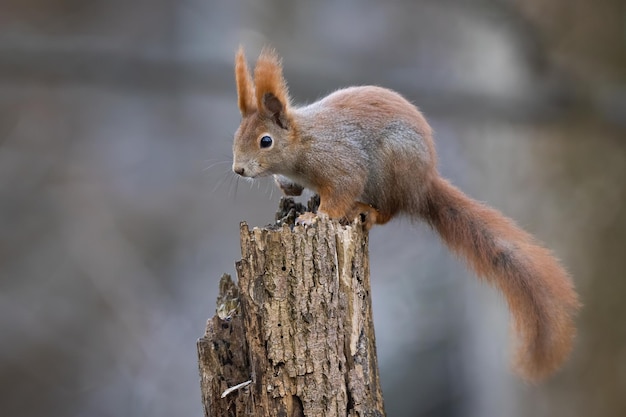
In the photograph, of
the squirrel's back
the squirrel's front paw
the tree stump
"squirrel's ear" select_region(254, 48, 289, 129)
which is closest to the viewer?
the tree stump

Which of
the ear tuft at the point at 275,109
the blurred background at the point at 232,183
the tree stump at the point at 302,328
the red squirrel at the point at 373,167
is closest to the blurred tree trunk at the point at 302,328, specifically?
the tree stump at the point at 302,328

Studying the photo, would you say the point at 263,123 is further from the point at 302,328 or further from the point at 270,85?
the point at 302,328

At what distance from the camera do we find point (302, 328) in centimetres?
182

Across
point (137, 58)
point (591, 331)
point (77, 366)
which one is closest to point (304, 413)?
point (591, 331)

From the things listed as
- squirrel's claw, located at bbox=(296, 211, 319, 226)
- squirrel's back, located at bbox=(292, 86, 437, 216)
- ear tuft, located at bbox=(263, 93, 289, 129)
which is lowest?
squirrel's claw, located at bbox=(296, 211, 319, 226)

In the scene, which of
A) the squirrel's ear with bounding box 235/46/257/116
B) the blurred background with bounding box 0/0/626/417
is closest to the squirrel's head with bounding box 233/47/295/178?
the squirrel's ear with bounding box 235/46/257/116

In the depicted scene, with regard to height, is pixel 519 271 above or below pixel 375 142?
below

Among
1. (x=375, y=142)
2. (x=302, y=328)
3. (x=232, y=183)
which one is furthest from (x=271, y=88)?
(x=232, y=183)

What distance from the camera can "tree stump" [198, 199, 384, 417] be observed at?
1.81m

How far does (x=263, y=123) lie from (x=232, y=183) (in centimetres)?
182

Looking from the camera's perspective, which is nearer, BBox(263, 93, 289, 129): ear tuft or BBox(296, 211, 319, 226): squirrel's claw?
BBox(296, 211, 319, 226): squirrel's claw

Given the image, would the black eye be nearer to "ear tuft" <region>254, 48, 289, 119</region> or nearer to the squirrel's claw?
→ "ear tuft" <region>254, 48, 289, 119</region>

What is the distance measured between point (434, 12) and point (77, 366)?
3041 mm

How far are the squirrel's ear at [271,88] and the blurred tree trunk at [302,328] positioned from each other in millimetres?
485
